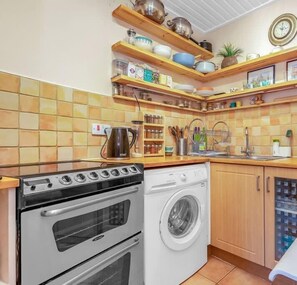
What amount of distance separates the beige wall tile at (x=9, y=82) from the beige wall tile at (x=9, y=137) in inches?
10.2

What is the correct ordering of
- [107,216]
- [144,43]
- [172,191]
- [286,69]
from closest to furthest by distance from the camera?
[107,216] → [172,191] → [144,43] → [286,69]

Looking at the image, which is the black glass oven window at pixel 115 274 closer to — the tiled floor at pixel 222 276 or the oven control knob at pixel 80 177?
the oven control knob at pixel 80 177

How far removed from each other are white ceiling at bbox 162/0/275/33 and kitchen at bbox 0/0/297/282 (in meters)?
0.19

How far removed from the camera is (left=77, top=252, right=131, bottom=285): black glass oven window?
1.07 meters

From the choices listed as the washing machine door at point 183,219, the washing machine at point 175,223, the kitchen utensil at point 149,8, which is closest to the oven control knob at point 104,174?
the washing machine at point 175,223

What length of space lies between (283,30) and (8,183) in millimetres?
2624

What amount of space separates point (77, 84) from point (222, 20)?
78.5 inches

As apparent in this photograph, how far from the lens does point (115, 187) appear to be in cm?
113

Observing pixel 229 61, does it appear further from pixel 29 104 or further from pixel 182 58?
pixel 29 104

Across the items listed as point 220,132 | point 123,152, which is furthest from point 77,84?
point 220,132

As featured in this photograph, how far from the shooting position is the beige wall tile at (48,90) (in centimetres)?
145

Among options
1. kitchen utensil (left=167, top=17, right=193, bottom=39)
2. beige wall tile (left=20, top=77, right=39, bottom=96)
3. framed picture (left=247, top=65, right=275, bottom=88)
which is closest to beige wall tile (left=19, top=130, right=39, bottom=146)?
beige wall tile (left=20, top=77, right=39, bottom=96)

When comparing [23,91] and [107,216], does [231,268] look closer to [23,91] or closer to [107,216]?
[107,216]

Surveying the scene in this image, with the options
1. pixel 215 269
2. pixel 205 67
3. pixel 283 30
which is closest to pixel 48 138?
pixel 215 269
